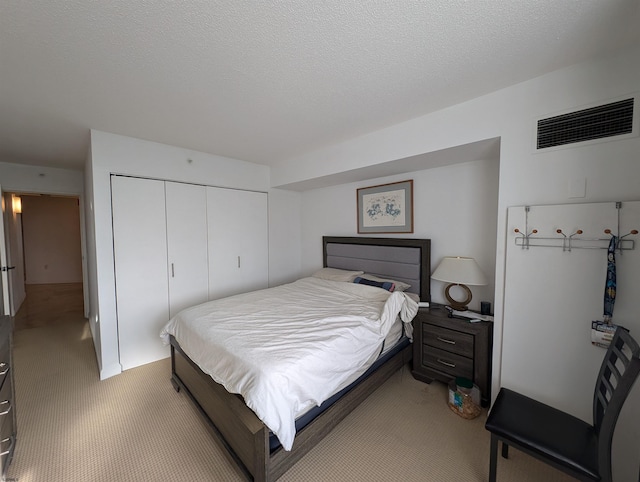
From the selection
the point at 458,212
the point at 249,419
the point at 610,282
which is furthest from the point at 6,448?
the point at 458,212

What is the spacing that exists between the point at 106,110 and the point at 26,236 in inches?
291

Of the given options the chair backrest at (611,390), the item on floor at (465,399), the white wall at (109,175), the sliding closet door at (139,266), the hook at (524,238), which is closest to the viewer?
the chair backrest at (611,390)

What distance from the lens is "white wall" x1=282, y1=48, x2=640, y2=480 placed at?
4.81 feet

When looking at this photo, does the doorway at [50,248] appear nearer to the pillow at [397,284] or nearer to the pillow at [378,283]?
the pillow at [378,283]

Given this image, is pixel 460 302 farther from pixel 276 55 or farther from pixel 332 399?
pixel 276 55

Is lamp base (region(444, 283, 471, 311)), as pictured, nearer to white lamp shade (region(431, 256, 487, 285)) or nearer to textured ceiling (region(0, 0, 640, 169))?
white lamp shade (region(431, 256, 487, 285))

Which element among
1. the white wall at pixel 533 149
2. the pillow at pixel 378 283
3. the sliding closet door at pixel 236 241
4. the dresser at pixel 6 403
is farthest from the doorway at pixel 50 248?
the white wall at pixel 533 149

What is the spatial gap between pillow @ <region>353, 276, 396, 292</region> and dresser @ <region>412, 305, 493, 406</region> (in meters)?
0.38

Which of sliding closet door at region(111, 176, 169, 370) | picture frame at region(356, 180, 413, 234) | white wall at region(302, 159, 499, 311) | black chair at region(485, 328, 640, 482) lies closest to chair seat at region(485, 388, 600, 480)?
black chair at region(485, 328, 640, 482)

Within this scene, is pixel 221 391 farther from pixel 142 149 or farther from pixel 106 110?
pixel 142 149

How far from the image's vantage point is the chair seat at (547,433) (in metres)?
1.20

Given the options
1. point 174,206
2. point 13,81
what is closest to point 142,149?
point 174,206

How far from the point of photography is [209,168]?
3.35 m

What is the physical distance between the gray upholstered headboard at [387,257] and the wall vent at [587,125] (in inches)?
53.2
